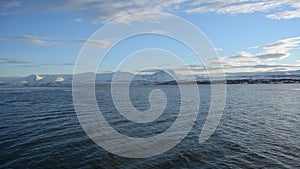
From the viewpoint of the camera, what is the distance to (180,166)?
13.5m

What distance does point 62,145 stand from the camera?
1658 centimetres

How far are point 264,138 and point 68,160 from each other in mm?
12414

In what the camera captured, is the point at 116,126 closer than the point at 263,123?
Yes

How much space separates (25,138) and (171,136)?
937cm

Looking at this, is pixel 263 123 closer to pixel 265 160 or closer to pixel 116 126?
pixel 265 160

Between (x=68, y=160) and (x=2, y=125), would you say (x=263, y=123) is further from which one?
(x=2, y=125)

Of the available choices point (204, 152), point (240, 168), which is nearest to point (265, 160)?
point (240, 168)

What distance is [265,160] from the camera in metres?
14.3

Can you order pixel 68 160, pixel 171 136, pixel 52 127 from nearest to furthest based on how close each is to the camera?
1. pixel 68 160
2. pixel 171 136
3. pixel 52 127

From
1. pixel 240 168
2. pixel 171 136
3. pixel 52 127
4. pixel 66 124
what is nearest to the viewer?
pixel 240 168

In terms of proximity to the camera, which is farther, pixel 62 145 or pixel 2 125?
pixel 2 125

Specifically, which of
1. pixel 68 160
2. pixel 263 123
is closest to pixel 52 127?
pixel 68 160

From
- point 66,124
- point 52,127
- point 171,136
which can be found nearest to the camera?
point 171,136

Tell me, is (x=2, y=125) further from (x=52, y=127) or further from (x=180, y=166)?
(x=180, y=166)
